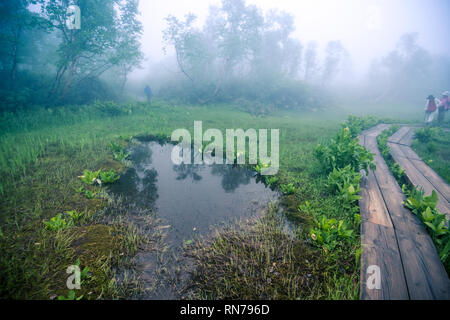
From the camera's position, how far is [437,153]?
246 inches

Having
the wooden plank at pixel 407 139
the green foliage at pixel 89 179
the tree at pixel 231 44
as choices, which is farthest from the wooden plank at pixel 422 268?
the tree at pixel 231 44

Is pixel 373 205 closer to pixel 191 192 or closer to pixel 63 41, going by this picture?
pixel 191 192

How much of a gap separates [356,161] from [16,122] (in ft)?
44.9

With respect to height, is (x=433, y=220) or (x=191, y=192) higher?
(x=433, y=220)

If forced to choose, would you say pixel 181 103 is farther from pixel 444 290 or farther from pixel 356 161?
pixel 444 290

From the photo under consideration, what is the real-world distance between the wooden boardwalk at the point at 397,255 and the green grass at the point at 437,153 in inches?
92.3

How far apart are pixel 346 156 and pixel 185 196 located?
13.4 ft

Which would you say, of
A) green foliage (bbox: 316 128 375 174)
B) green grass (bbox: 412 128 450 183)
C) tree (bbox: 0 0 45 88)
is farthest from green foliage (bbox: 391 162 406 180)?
tree (bbox: 0 0 45 88)

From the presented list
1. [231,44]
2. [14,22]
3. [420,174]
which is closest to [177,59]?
[231,44]

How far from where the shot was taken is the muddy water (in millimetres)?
3074

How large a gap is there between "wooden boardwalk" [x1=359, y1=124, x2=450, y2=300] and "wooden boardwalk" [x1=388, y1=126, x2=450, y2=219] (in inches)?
24.8

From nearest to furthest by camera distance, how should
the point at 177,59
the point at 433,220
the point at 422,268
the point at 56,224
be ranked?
the point at 422,268 → the point at 433,220 → the point at 56,224 → the point at 177,59
